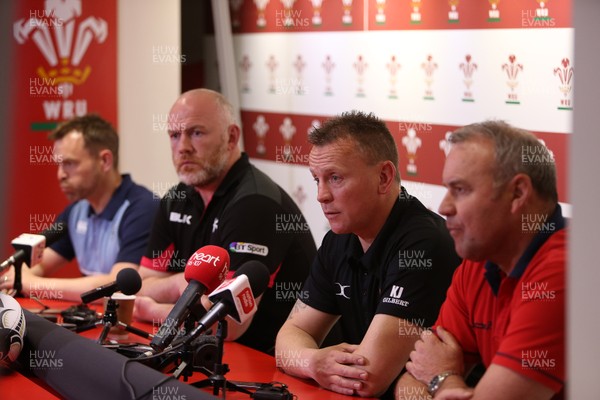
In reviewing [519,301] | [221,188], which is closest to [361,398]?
[519,301]

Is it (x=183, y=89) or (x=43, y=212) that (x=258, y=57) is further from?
(x=43, y=212)

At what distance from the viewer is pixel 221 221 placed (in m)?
3.38

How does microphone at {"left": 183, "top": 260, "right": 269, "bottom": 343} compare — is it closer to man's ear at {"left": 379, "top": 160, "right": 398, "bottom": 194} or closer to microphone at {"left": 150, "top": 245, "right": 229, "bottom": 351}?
microphone at {"left": 150, "top": 245, "right": 229, "bottom": 351}

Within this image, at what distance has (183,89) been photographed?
5.96 m

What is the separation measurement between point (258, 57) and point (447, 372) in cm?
329

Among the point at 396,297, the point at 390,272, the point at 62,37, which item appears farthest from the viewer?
the point at 62,37

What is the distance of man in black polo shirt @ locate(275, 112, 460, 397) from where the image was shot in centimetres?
253

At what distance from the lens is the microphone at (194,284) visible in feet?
6.99

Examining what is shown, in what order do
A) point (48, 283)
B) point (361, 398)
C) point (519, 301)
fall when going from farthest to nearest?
point (48, 283) < point (361, 398) < point (519, 301)

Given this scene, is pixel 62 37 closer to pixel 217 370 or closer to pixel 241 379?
pixel 241 379

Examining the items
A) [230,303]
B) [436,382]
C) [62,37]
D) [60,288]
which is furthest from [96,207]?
[436,382]

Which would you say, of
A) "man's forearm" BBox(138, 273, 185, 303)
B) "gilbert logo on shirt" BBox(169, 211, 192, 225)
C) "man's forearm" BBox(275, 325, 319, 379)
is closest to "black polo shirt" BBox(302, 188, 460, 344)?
"man's forearm" BBox(275, 325, 319, 379)

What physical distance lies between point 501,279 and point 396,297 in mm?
375

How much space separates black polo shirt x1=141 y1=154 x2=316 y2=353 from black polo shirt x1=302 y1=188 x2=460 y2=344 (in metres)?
0.37
